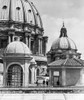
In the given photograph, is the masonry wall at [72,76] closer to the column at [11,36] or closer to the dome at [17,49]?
the dome at [17,49]

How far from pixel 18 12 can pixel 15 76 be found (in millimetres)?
33597

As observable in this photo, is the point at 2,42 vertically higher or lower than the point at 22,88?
higher

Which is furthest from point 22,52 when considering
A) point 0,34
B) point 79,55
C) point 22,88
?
point 79,55

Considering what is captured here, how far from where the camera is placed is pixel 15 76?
4522 cm

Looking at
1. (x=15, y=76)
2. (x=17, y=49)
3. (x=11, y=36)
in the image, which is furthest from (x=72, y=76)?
(x=11, y=36)

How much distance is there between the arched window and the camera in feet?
148

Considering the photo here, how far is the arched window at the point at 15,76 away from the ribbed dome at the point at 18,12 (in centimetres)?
2857

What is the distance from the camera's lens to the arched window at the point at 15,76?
45062mm

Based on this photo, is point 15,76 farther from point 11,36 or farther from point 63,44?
point 63,44

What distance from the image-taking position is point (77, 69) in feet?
141

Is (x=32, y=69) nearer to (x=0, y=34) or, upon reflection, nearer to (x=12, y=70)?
(x=12, y=70)

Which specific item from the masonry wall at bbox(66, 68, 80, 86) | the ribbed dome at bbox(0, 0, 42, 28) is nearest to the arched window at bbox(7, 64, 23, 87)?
the masonry wall at bbox(66, 68, 80, 86)

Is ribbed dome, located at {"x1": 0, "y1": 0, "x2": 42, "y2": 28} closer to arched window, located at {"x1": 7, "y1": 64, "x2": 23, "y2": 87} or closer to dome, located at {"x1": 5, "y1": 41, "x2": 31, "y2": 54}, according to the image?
dome, located at {"x1": 5, "y1": 41, "x2": 31, "y2": 54}

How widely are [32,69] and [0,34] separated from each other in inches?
788
